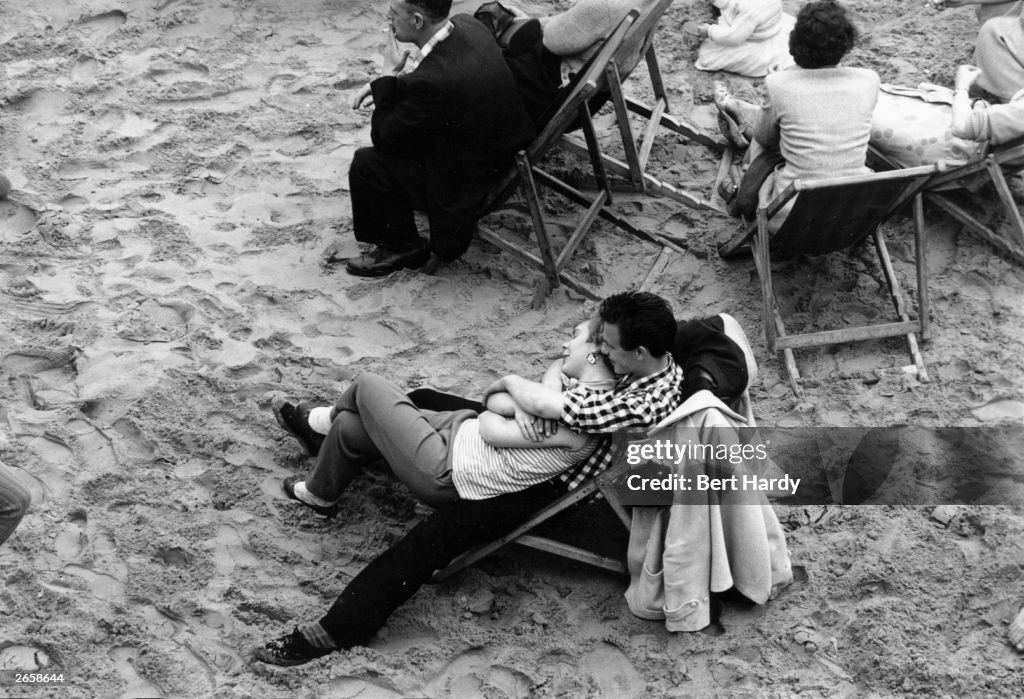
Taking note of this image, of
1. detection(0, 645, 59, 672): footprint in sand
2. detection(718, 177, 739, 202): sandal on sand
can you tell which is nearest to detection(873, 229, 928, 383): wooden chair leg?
detection(718, 177, 739, 202): sandal on sand

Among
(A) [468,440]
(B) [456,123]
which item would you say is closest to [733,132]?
(B) [456,123]

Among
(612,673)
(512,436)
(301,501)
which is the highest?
(512,436)

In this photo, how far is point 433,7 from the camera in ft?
16.3

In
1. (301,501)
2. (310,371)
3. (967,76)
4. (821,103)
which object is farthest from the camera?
(967,76)

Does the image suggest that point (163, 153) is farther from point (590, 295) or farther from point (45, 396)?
point (590, 295)

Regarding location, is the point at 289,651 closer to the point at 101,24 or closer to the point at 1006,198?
the point at 1006,198

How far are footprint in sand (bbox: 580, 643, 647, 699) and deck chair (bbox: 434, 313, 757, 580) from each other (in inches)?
11.4

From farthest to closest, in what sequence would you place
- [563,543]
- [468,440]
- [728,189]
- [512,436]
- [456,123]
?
1. [728,189]
2. [456,123]
3. [563,543]
4. [468,440]
5. [512,436]

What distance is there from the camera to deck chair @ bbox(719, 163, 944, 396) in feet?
15.3

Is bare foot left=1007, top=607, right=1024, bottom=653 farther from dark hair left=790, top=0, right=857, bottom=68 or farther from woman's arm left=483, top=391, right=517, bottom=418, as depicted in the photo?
dark hair left=790, top=0, right=857, bottom=68

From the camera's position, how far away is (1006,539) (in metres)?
4.16

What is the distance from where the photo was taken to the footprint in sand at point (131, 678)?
366cm

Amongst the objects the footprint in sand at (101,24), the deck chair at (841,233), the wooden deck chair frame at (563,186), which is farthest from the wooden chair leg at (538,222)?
the footprint in sand at (101,24)

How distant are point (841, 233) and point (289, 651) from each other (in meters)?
2.63
